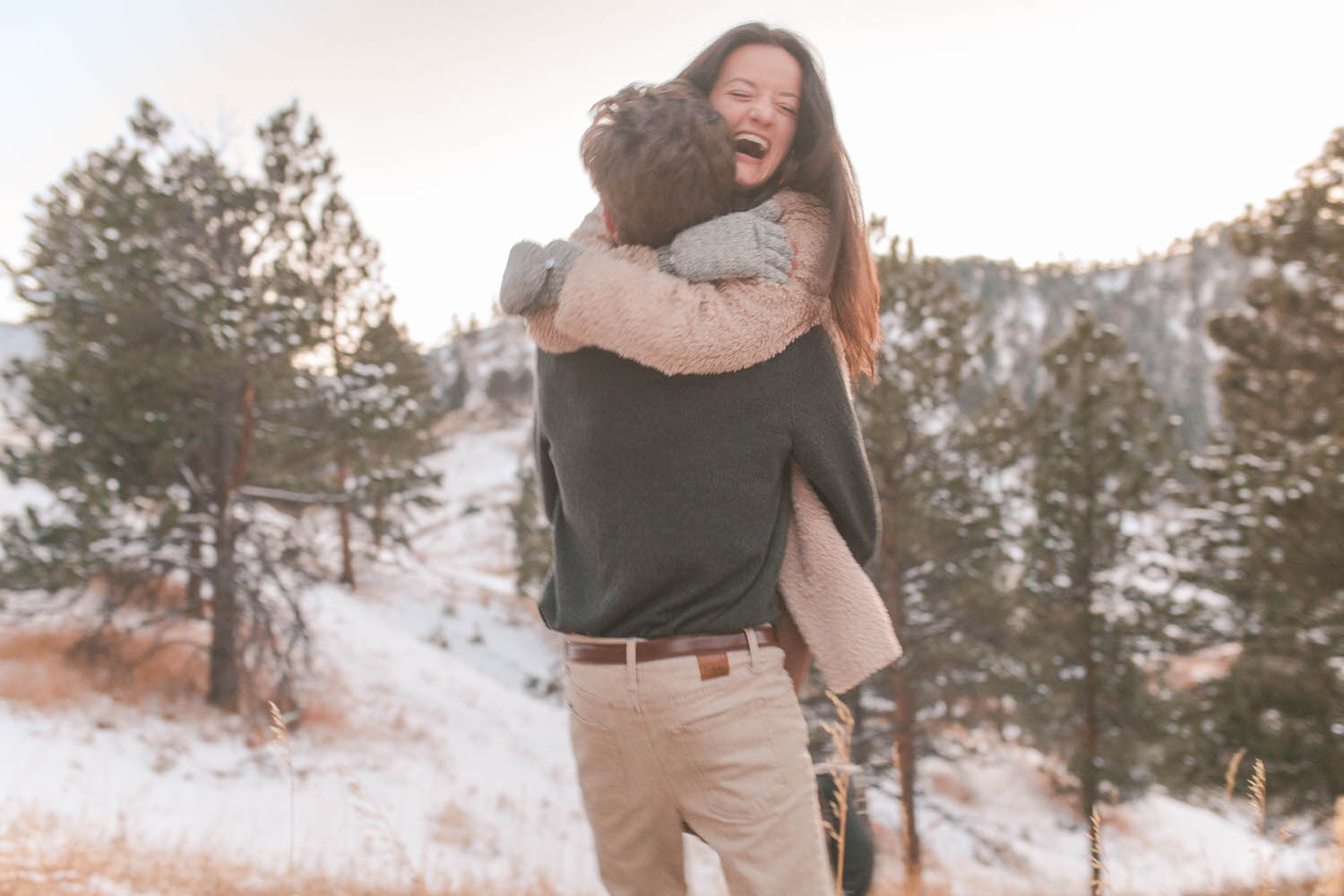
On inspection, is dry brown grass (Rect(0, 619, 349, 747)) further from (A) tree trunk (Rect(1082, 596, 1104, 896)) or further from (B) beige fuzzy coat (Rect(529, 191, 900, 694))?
(B) beige fuzzy coat (Rect(529, 191, 900, 694))

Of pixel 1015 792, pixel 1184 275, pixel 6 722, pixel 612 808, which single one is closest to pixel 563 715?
pixel 6 722

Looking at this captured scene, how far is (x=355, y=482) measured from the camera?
10.6 metres

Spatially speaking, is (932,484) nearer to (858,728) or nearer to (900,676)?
(900,676)

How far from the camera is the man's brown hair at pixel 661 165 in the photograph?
1.23 metres

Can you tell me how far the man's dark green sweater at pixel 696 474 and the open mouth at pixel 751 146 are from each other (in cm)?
37

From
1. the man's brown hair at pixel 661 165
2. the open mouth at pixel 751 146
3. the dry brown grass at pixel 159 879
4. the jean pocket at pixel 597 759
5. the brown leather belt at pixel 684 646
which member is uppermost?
the open mouth at pixel 751 146

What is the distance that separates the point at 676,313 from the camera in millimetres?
1178

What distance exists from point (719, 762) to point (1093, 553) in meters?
11.7

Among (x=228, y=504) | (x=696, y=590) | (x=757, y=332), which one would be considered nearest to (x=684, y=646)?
(x=696, y=590)

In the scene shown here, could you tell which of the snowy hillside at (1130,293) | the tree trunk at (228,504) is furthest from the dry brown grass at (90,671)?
the snowy hillside at (1130,293)

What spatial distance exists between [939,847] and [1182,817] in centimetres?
943

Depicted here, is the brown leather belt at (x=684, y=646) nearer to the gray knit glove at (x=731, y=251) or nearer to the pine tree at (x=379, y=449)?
the gray knit glove at (x=731, y=251)

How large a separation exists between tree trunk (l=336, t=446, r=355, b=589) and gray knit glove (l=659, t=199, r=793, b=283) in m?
9.63

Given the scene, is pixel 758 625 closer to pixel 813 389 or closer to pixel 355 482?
pixel 813 389
